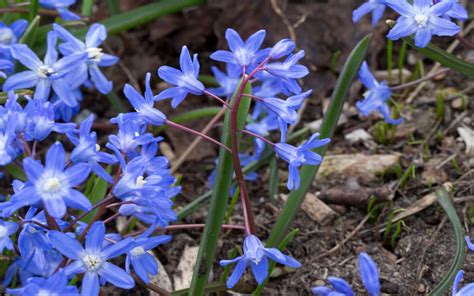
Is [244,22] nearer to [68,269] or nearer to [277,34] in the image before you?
[277,34]

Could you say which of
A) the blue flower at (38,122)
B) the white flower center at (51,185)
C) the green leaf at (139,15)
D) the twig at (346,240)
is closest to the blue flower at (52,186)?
the white flower center at (51,185)

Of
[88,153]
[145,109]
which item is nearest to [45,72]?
[145,109]

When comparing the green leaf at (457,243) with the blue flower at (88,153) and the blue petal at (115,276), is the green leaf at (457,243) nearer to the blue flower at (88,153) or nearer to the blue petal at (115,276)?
the blue petal at (115,276)

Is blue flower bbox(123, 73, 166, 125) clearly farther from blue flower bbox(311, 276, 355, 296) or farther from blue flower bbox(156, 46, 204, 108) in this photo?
blue flower bbox(311, 276, 355, 296)

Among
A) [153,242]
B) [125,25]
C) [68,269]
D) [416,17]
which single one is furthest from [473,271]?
[125,25]

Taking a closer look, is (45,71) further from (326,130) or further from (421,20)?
(421,20)

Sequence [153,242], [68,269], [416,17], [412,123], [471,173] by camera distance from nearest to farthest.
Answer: [68,269]
[153,242]
[416,17]
[471,173]
[412,123]

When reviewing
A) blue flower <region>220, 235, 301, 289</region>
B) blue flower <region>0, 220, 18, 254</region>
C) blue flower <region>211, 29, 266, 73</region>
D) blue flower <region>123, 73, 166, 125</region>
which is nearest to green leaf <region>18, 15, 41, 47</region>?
blue flower <region>123, 73, 166, 125</region>
